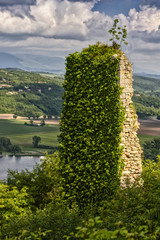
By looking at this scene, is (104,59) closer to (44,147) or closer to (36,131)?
(44,147)

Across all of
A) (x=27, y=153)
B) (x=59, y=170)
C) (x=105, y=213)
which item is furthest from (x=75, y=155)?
(x=27, y=153)

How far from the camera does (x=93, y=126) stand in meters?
12.7

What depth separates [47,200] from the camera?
49.0 feet

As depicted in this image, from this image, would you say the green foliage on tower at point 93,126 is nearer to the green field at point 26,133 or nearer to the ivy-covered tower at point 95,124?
the ivy-covered tower at point 95,124

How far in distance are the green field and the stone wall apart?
99990 mm

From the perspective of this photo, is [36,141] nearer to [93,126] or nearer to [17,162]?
[17,162]

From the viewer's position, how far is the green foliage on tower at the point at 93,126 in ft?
41.6

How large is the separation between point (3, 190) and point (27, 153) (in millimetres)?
99334

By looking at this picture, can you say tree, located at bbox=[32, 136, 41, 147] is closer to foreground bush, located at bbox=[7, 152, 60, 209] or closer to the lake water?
the lake water

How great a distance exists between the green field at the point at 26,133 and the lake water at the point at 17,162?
820cm

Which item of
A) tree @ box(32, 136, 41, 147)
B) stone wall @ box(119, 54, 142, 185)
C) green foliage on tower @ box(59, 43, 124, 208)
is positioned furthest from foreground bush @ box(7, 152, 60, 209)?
tree @ box(32, 136, 41, 147)

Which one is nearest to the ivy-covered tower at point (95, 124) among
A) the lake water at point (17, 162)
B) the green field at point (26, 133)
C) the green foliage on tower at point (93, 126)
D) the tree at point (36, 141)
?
the green foliage on tower at point (93, 126)

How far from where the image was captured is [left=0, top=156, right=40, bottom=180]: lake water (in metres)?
85.5

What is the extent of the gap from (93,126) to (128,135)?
1.83 metres
